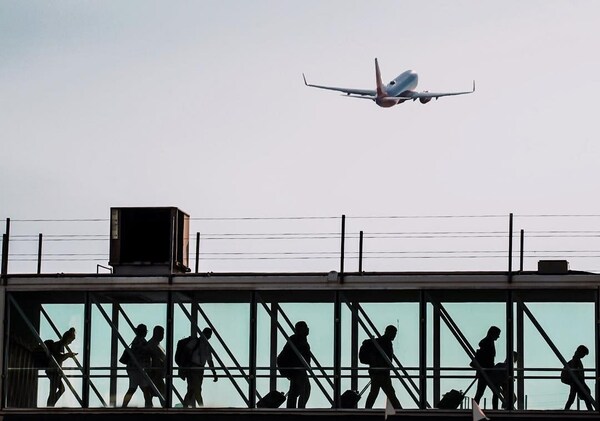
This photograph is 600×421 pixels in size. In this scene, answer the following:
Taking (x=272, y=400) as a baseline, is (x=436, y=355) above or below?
above

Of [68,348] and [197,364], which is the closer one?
[197,364]

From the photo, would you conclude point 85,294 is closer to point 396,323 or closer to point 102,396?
point 102,396

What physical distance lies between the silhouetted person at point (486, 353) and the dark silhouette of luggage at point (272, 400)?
389 centimetres

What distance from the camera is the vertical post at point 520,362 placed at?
32.4m

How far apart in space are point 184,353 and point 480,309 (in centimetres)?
601

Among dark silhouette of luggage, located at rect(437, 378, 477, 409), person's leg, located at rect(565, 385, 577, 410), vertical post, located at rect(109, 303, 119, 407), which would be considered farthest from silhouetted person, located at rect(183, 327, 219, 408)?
person's leg, located at rect(565, 385, 577, 410)

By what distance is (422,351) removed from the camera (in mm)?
32781

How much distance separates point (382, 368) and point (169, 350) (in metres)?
4.33

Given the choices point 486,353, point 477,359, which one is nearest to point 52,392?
point 477,359

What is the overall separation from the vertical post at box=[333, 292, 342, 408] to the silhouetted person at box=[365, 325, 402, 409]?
60cm

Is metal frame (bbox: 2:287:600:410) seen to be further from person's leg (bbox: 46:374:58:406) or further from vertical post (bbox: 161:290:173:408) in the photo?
person's leg (bbox: 46:374:58:406)

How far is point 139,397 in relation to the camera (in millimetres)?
33531

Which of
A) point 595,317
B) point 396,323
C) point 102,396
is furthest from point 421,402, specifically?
point 102,396

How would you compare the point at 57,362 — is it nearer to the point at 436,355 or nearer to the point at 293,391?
the point at 293,391
